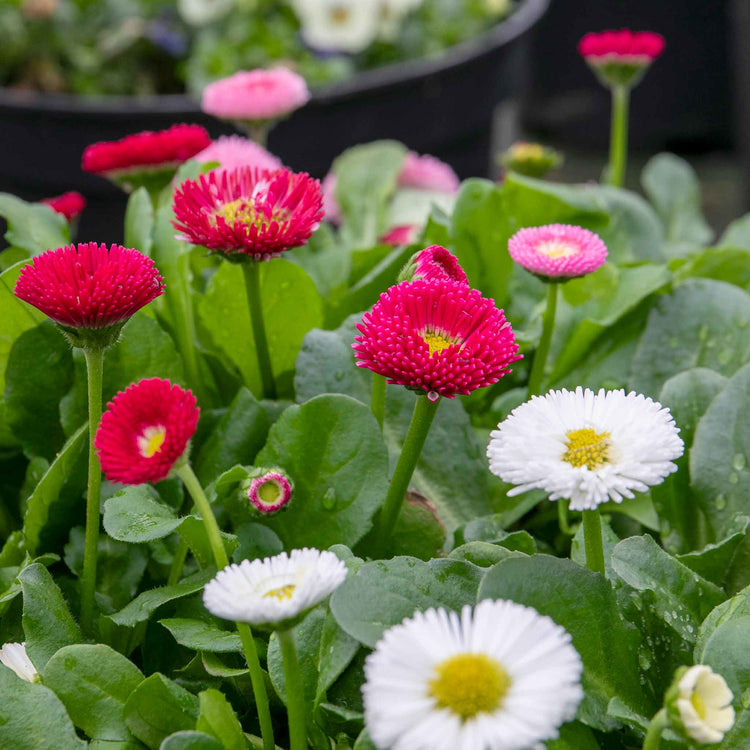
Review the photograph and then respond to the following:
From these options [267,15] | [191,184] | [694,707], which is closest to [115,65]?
[267,15]

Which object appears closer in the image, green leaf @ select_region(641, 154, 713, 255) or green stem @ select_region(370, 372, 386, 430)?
green stem @ select_region(370, 372, 386, 430)

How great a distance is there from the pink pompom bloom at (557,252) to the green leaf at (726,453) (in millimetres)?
108

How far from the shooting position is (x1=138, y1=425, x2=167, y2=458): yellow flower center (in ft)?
1.51

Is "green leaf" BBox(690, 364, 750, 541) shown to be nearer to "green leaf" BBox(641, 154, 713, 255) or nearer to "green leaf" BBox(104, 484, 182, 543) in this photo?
"green leaf" BBox(104, 484, 182, 543)

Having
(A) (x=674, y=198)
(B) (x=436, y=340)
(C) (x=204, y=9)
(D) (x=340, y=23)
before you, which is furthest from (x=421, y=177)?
(C) (x=204, y=9)

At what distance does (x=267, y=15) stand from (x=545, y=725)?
88.0 inches

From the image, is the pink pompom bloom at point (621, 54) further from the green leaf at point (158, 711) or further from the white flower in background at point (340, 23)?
the white flower in background at point (340, 23)

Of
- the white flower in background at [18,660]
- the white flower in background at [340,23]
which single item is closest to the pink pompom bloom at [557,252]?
the white flower in background at [18,660]

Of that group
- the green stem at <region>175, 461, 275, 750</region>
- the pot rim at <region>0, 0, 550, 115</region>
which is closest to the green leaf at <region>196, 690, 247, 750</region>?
the green stem at <region>175, 461, 275, 750</region>

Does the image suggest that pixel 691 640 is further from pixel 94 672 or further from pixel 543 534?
pixel 94 672

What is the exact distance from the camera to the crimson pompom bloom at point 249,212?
23.4 inches

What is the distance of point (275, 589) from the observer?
0.44m

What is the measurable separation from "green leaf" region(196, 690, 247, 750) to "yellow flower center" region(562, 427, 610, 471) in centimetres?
19

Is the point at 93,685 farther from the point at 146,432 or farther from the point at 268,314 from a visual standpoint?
the point at 268,314
